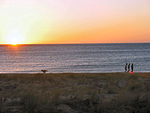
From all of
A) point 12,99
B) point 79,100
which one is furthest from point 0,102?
point 79,100

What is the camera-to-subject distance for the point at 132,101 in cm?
650

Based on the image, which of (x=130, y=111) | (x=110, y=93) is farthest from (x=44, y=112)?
(x=110, y=93)

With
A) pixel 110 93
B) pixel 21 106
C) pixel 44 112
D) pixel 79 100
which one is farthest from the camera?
pixel 110 93

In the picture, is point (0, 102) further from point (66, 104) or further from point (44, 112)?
point (66, 104)

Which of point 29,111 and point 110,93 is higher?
point 110,93

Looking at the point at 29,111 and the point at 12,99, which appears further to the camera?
the point at 12,99

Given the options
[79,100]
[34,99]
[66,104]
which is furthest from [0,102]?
[79,100]

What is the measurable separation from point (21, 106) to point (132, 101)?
151 inches

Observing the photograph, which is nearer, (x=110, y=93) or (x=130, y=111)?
(x=130, y=111)

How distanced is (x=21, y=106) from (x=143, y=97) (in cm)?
436

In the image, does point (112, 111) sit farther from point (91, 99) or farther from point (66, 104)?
point (66, 104)

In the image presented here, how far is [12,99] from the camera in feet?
23.2

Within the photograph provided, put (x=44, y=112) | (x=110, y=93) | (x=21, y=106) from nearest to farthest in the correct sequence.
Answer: (x=44, y=112) → (x=21, y=106) → (x=110, y=93)

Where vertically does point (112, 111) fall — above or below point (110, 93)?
below
